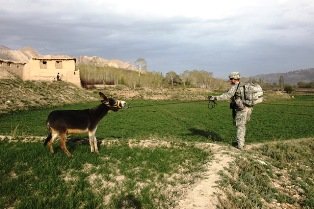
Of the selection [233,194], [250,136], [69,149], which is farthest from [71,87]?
[233,194]

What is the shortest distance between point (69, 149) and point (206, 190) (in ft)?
18.5

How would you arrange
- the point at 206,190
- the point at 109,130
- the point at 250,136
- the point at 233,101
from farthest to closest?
the point at 109,130 → the point at 250,136 → the point at 233,101 → the point at 206,190

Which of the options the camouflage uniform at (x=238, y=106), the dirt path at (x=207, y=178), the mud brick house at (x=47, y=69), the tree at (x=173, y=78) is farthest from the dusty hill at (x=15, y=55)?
the camouflage uniform at (x=238, y=106)

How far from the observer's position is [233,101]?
15438 mm

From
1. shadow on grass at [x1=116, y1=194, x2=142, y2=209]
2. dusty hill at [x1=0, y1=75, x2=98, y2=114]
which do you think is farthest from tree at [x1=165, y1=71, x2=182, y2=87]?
shadow on grass at [x1=116, y1=194, x2=142, y2=209]

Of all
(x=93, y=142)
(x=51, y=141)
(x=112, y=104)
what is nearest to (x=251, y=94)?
(x=112, y=104)

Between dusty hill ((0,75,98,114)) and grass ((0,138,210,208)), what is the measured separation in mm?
27319

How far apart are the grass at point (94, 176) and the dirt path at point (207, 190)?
1.57 ft

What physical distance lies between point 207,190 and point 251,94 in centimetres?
550

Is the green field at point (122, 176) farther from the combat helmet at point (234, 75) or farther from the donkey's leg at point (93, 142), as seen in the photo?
the combat helmet at point (234, 75)

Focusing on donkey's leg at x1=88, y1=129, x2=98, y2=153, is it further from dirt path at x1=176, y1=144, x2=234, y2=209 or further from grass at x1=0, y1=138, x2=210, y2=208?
dirt path at x1=176, y1=144, x2=234, y2=209

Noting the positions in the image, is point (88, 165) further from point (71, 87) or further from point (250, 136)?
point (71, 87)

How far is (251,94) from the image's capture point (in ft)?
48.6

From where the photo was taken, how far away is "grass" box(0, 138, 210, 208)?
10.3 meters
